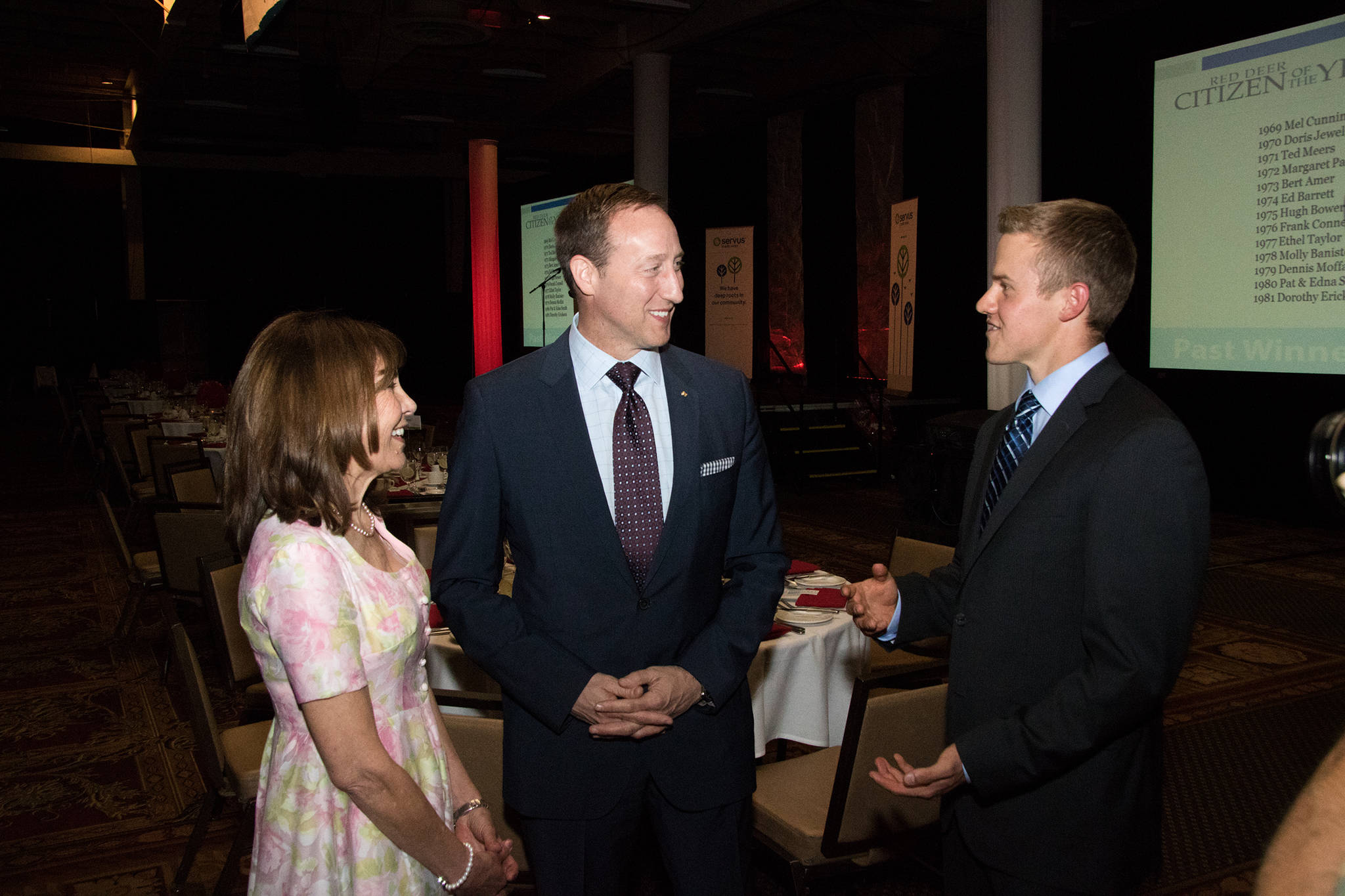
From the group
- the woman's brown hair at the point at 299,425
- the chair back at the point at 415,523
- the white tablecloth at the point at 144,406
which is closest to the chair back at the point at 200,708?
the chair back at the point at 415,523

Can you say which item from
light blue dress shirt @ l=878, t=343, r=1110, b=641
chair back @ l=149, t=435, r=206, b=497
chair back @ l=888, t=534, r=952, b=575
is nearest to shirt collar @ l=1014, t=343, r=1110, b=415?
light blue dress shirt @ l=878, t=343, r=1110, b=641

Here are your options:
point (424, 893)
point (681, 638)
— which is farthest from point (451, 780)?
point (681, 638)

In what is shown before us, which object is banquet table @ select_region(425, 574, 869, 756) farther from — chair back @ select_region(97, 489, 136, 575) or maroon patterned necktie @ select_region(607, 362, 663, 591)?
chair back @ select_region(97, 489, 136, 575)

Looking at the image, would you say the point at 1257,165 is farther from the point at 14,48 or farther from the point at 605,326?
the point at 14,48

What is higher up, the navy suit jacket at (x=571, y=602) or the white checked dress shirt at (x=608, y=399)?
the white checked dress shirt at (x=608, y=399)

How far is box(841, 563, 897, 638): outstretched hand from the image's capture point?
180 centimetres

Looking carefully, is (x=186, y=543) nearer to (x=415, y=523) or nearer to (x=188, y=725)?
(x=188, y=725)

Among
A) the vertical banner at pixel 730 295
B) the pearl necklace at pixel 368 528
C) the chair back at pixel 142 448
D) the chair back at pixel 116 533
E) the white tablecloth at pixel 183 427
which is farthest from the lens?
the vertical banner at pixel 730 295

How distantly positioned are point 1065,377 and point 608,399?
77 centimetres

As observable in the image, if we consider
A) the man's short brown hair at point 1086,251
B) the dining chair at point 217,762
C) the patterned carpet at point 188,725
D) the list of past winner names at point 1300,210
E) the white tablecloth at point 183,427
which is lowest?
the patterned carpet at point 188,725

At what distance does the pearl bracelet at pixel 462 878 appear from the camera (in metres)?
1.46

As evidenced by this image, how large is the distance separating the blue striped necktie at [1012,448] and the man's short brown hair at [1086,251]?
0.51 ft

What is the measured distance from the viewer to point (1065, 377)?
1.54 m

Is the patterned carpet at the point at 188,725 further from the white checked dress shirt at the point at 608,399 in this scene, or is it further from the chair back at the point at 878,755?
the white checked dress shirt at the point at 608,399
